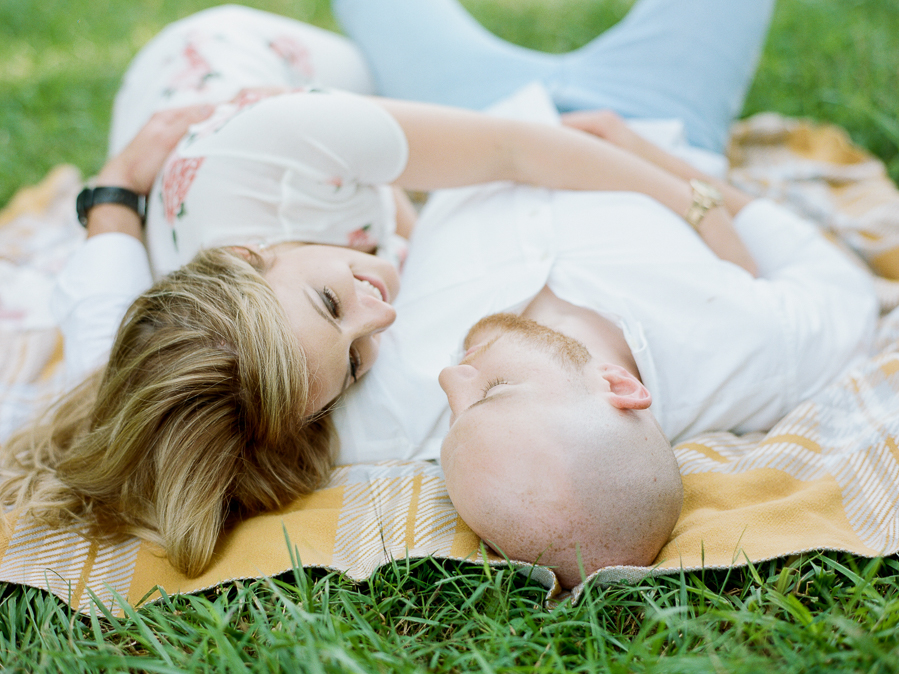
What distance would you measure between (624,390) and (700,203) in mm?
988

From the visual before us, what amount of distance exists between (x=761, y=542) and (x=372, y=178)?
4.64ft

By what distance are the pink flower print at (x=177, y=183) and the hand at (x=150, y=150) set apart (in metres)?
0.21

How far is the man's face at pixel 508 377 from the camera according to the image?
4.72 ft

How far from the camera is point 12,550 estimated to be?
5.43 ft

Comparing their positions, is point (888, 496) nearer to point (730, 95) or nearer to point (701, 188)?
point (701, 188)

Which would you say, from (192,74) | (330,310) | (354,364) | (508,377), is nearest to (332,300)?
(330,310)

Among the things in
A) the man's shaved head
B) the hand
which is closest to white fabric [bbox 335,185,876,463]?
the man's shaved head

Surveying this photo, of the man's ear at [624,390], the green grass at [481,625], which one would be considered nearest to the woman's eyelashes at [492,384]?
the man's ear at [624,390]

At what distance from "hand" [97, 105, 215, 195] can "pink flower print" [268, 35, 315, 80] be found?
569mm

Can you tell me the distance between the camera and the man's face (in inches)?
56.6

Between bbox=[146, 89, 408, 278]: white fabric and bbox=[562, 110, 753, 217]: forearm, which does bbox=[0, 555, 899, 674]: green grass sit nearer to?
bbox=[146, 89, 408, 278]: white fabric

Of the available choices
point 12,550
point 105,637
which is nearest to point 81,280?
point 12,550

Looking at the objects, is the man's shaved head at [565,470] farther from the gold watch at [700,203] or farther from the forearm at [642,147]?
the forearm at [642,147]

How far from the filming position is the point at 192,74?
8.49 feet
